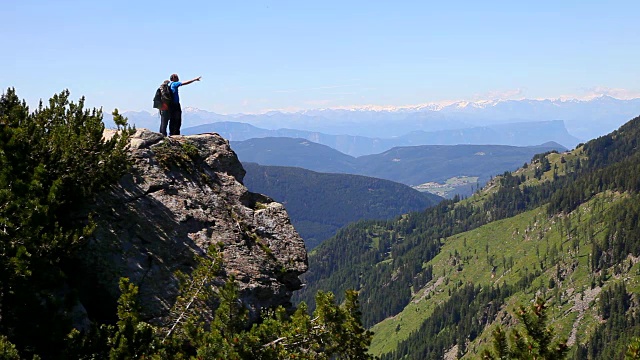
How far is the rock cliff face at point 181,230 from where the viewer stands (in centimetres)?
1656

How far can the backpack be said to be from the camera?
2600 cm

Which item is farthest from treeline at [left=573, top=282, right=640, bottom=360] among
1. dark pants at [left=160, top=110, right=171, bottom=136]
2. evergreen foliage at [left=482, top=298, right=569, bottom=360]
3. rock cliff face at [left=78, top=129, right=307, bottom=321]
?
dark pants at [left=160, top=110, right=171, bottom=136]

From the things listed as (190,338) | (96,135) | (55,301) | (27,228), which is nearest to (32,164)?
(96,135)

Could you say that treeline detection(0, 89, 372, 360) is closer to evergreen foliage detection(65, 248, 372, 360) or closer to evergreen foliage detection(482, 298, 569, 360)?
evergreen foliage detection(65, 248, 372, 360)

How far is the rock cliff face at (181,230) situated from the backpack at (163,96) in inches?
110

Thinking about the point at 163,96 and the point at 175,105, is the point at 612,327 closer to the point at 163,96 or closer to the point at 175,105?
the point at 175,105

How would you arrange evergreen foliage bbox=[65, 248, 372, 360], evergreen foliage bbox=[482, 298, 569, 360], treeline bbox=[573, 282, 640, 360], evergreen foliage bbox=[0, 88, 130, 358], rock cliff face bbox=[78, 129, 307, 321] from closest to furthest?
evergreen foliage bbox=[0, 88, 130, 358] → evergreen foliage bbox=[65, 248, 372, 360] → rock cliff face bbox=[78, 129, 307, 321] → evergreen foliage bbox=[482, 298, 569, 360] → treeline bbox=[573, 282, 640, 360]

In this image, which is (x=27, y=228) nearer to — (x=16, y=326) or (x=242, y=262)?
(x=16, y=326)

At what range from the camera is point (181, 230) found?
19.2 meters

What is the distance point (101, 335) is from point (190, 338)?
243cm

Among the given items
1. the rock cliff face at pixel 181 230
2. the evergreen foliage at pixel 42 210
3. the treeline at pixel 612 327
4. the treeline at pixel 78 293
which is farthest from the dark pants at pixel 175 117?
the treeline at pixel 612 327

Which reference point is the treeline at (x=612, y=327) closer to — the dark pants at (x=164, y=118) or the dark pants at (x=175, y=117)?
the dark pants at (x=175, y=117)

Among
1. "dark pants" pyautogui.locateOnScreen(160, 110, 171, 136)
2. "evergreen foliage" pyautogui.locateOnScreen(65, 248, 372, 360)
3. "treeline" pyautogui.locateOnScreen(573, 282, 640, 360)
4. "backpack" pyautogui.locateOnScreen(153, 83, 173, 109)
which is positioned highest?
"backpack" pyautogui.locateOnScreen(153, 83, 173, 109)

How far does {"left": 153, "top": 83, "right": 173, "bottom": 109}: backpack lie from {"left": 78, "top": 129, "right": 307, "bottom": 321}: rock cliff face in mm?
2785
